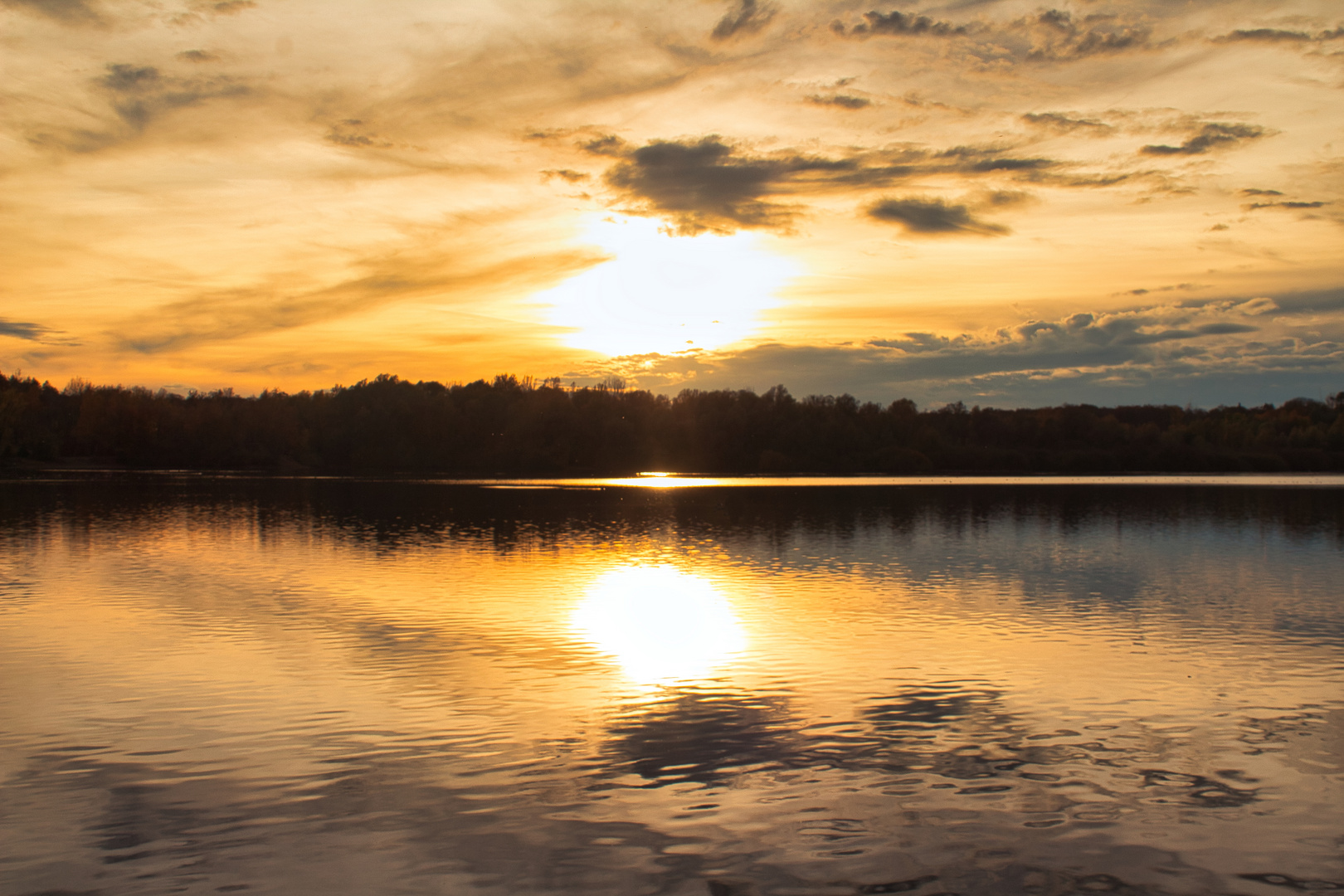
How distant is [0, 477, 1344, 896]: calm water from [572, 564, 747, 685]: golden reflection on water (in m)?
0.10

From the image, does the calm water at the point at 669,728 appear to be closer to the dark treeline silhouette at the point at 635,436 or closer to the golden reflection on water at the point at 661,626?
the golden reflection on water at the point at 661,626

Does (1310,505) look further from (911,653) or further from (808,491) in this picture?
(911,653)

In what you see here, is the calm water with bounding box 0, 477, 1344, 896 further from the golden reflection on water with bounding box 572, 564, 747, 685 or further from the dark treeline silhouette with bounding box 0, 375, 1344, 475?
the dark treeline silhouette with bounding box 0, 375, 1344, 475

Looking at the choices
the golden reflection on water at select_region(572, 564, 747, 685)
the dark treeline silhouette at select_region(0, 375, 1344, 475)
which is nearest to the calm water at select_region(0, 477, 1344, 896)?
the golden reflection on water at select_region(572, 564, 747, 685)

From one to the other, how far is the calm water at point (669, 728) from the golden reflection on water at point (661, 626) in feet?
0.33

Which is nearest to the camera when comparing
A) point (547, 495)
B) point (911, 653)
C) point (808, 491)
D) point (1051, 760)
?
point (1051, 760)

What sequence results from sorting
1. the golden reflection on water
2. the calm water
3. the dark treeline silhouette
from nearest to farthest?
1. the calm water
2. the golden reflection on water
3. the dark treeline silhouette

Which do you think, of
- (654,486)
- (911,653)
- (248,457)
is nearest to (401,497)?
(654,486)

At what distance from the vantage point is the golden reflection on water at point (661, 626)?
14.4 metres

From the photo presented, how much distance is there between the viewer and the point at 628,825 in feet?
26.2

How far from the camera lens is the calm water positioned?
7.35 meters

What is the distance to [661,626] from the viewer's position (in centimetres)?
1770

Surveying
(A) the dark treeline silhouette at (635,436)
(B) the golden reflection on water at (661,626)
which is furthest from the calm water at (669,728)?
(A) the dark treeline silhouette at (635,436)

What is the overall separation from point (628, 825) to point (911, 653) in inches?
325
